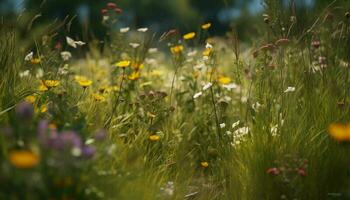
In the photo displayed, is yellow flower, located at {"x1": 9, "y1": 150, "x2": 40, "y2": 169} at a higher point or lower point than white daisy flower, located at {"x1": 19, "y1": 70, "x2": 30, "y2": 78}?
higher

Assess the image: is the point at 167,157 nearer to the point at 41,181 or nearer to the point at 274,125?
the point at 274,125

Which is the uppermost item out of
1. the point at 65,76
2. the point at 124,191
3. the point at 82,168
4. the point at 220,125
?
the point at 82,168

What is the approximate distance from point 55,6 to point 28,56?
26.6 metres

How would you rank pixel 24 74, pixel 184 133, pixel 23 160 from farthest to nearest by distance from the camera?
pixel 184 133
pixel 24 74
pixel 23 160

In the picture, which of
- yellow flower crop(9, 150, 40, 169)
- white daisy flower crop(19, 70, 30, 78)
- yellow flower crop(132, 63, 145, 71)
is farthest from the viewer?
yellow flower crop(132, 63, 145, 71)

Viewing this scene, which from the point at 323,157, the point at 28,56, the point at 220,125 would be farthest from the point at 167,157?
the point at 28,56

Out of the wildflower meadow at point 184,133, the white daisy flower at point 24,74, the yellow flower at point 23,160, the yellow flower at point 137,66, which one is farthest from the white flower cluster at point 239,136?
the yellow flower at point 23,160

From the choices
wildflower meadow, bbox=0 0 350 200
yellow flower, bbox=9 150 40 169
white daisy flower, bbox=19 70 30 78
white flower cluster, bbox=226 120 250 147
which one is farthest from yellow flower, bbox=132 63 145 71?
yellow flower, bbox=9 150 40 169

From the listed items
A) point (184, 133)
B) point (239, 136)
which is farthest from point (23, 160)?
point (184, 133)

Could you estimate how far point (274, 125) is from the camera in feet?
10.6

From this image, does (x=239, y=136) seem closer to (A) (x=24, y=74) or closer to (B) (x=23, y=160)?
(A) (x=24, y=74)

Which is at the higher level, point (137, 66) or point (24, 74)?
point (24, 74)

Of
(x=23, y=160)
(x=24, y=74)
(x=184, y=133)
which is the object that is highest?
(x=23, y=160)

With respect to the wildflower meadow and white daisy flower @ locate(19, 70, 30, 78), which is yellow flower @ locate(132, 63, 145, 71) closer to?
the wildflower meadow
